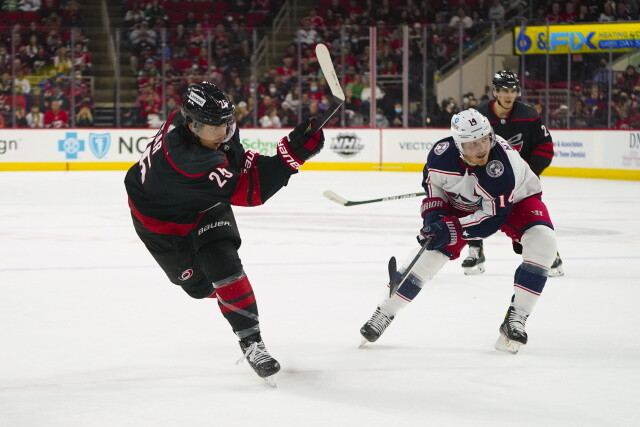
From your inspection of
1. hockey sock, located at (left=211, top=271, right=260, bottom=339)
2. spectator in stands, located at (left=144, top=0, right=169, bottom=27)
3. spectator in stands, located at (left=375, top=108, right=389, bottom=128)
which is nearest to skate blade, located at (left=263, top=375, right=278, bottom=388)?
hockey sock, located at (left=211, top=271, right=260, bottom=339)

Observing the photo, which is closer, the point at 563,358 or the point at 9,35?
the point at 563,358

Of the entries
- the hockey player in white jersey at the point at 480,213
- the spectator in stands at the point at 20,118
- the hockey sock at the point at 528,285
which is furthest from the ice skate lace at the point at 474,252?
the spectator in stands at the point at 20,118

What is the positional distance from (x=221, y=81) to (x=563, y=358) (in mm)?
12149

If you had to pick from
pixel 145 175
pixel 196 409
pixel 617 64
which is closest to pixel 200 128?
pixel 145 175

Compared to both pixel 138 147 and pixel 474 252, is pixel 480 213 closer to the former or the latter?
pixel 474 252

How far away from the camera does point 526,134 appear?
5867 millimetres

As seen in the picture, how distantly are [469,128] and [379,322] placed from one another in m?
0.84

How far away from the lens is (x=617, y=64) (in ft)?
44.4

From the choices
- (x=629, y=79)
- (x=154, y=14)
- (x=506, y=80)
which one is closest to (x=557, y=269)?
(x=506, y=80)

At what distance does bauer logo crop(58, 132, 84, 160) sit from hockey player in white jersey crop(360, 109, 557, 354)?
11522mm

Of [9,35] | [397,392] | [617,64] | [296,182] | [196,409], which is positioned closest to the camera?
[196,409]

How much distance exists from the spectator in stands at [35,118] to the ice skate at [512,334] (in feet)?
39.2

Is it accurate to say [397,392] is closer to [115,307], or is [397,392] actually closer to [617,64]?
[115,307]

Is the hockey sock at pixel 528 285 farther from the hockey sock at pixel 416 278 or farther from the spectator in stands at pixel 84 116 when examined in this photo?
the spectator in stands at pixel 84 116
